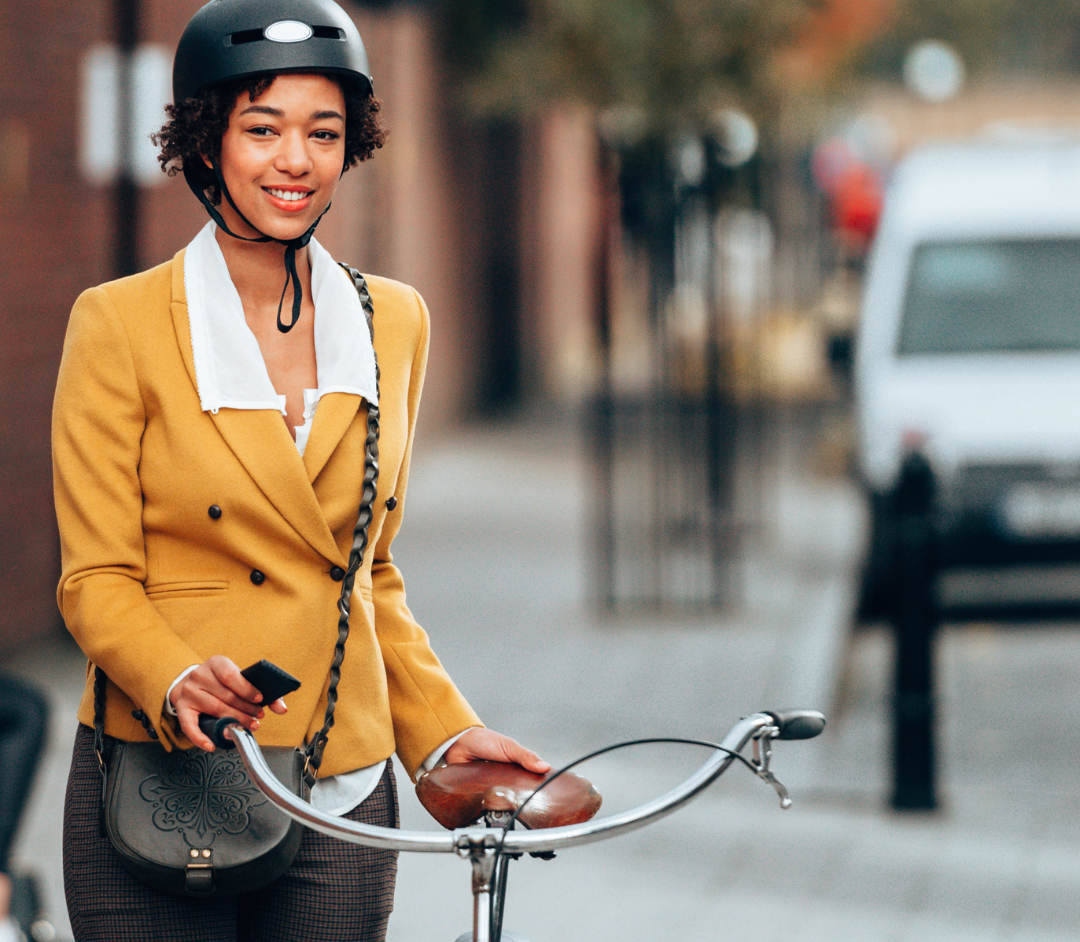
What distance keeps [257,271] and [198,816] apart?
2.15ft

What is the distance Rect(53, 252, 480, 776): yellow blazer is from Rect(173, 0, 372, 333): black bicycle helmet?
222mm

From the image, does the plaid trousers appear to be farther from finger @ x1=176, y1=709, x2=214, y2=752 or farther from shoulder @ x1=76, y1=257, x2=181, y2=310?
shoulder @ x1=76, y1=257, x2=181, y2=310

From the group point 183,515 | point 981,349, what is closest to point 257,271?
point 183,515

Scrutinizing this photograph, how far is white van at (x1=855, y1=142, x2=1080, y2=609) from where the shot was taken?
8430mm

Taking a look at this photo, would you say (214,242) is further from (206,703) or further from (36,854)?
(36,854)

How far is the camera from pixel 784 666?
26.7ft

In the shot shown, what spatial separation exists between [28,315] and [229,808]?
6698mm

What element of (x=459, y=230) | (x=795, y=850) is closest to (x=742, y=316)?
(x=459, y=230)

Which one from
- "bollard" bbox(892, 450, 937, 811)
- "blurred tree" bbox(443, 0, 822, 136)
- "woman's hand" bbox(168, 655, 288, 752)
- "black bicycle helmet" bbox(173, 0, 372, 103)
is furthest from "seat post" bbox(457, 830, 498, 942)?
"blurred tree" bbox(443, 0, 822, 136)

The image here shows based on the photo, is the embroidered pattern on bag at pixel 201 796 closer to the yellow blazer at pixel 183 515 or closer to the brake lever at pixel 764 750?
the yellow blazer at pixel 183 515

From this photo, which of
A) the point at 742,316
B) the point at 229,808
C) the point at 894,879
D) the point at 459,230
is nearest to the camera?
the point at 229,808

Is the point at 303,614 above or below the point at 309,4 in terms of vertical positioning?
below

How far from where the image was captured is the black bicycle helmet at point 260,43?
2.02m

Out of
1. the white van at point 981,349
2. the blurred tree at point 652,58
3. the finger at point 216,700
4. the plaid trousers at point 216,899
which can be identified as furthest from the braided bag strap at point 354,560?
the blurred tree at point 652,58
